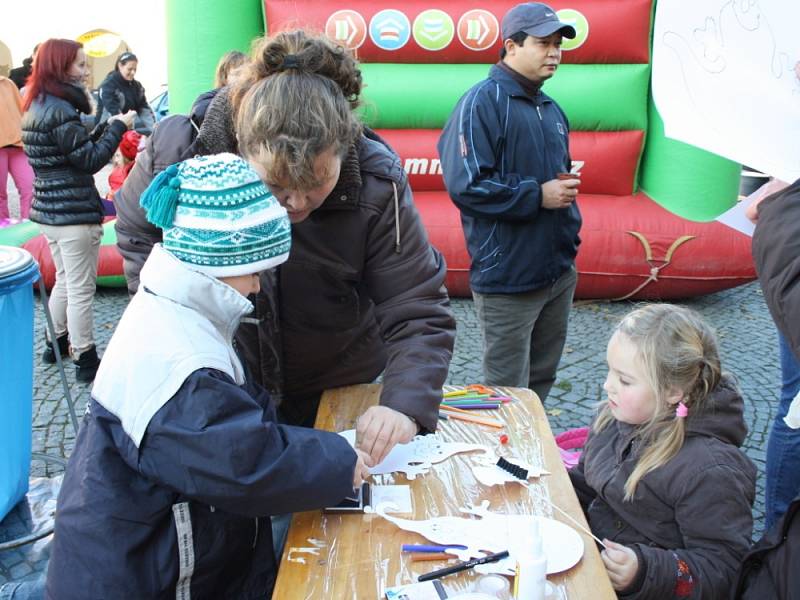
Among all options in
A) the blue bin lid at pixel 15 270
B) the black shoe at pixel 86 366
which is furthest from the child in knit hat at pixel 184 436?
the black shoe at pixel 86 366

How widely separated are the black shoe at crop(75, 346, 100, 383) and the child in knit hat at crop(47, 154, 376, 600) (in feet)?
9.21

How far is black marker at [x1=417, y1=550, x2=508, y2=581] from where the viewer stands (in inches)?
48.6

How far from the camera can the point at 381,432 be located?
1.51m

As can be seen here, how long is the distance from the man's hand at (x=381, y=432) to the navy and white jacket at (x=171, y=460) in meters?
0.17

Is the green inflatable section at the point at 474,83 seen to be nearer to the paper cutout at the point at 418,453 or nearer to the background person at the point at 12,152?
the paper cutout at the point at 418,453

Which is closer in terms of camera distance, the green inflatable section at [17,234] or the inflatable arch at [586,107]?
the inflatable arch at [586,107]

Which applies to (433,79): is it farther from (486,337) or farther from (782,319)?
(782,319)

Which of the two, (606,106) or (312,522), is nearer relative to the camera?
(312,522)

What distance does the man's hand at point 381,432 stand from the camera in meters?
1.51

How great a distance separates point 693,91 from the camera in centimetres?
144

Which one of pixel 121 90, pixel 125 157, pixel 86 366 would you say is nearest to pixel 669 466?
pixel 86 366

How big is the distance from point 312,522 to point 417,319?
53 centimetres

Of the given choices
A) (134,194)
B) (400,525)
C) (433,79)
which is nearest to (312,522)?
(400,525)

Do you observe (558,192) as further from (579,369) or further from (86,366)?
(86,366)
